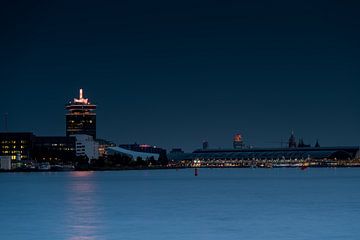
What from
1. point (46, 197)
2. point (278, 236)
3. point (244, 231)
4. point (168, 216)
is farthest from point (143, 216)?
point (46, 197)

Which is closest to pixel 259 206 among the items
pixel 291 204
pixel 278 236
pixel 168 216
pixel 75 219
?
pixel 291 204

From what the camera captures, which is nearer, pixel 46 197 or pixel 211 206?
pixel 211 206

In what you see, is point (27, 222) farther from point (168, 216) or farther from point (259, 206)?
point (259, 206)

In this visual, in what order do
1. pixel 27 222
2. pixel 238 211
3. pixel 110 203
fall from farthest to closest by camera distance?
pixel 110 203, pixel 238 211, pixel 27 222

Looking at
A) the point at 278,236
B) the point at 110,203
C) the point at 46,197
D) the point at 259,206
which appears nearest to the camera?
the point at 278,236

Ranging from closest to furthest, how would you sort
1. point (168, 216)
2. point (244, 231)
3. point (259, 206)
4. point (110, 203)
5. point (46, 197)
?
1. point (244, 231)
2. point (168, 216)
3. point (259, 206)
4. point (110, 203)
5. point (46, 197)

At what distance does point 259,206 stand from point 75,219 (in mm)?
13297

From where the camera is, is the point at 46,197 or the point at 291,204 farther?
the point at 46,197

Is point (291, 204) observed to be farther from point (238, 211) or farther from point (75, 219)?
point (75, 219)

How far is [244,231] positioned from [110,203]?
66.4 feet

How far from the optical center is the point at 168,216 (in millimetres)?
40219

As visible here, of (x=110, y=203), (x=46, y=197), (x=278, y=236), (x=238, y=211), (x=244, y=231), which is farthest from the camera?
(x=46, y=197)

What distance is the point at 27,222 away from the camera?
3744 centimetres

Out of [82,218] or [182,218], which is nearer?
[182,218]
